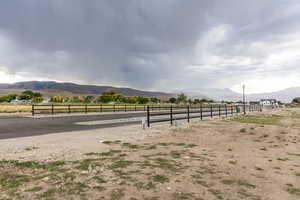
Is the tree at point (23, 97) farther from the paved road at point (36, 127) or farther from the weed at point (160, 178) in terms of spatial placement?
the weed at point (160, 178)

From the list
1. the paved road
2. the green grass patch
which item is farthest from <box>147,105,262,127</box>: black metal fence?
the paved road

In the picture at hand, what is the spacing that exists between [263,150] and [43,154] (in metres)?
7.82

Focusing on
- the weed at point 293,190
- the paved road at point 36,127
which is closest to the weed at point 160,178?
the weed at point 293,190

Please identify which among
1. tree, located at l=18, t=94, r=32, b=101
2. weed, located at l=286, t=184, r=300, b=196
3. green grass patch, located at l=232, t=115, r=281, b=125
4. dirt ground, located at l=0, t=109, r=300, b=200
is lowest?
green grass patch, located at l=232, t=115, r=281, b=125

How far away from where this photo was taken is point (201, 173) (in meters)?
4.08

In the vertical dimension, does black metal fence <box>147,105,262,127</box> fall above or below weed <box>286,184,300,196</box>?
above

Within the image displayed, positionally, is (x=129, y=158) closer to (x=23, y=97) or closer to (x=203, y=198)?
(x=203, y=198)

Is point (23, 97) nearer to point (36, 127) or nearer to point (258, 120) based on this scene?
point (36, 127)

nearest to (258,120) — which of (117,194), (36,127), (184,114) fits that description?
(184,114)

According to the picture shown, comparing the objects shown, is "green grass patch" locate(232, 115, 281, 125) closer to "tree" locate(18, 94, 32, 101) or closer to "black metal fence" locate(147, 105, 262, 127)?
"black metal fence" locate(147, 105, 262, 127)

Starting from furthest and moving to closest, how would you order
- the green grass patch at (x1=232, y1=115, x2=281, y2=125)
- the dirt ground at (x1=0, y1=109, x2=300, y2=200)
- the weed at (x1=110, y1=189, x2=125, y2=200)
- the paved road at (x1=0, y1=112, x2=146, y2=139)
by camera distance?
the green grass patch at (x1=232, y1=115, x2=281, y2=125) → the paved road at (x1=0, y1=112, x2=146, y2=139) → the dirt ground at (x1=0, y1=109, x2=300, y2=200) → the weed at (x1=110, y1=189, x2=125, y2=200)

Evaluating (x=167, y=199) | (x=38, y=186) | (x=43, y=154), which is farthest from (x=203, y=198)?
(x=43, y=154)

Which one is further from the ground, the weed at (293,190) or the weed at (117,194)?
the weed at (117,194)

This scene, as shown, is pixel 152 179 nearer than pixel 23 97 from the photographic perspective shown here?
Yes
